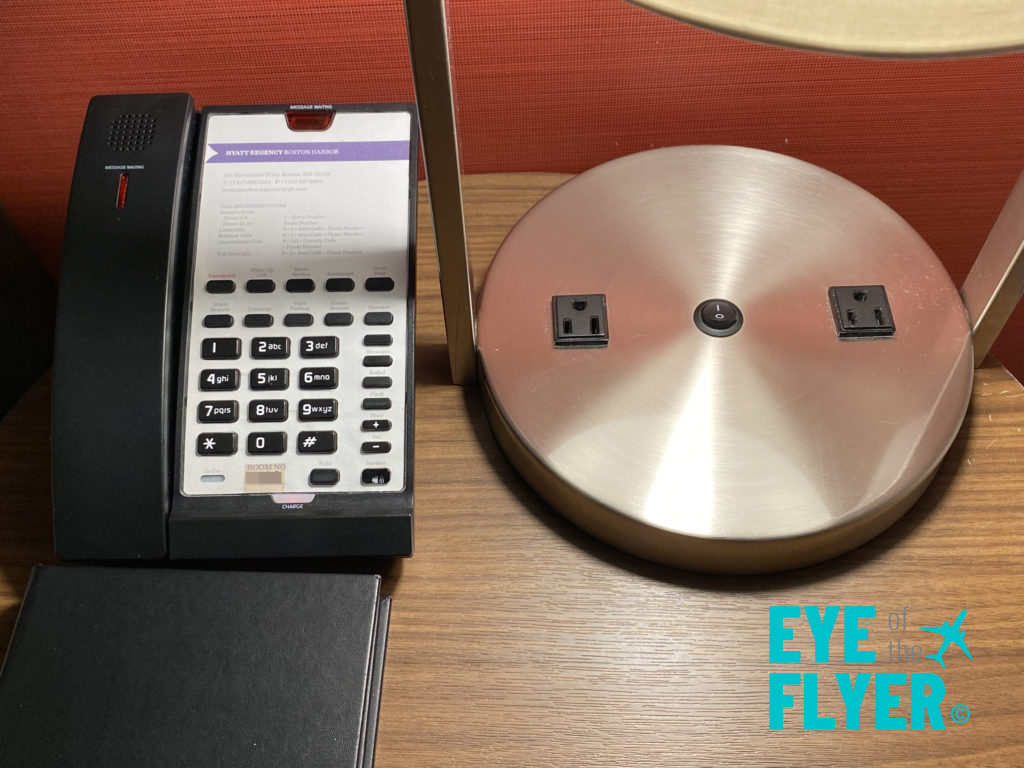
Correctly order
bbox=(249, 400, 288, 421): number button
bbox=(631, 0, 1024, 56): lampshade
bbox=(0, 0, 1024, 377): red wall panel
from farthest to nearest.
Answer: bbox=(0, 0, 1024, 377): red wall panel
bbox=(249, 400, 288, 421): number button
bbox=(631, 0, 1024, 56): lampshade

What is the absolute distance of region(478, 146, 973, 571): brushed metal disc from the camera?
44 cm

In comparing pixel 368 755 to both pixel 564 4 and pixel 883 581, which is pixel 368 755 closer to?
pixel 883 581

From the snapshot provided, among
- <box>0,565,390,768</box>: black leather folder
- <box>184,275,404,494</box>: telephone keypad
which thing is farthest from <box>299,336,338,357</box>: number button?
<box>0,565,390,768</box>: black leather folder

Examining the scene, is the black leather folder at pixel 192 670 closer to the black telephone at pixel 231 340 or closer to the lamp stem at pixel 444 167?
the black telephone at pixel 231 340

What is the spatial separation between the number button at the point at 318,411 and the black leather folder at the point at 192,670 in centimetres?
7

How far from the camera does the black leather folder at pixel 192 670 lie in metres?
0.39

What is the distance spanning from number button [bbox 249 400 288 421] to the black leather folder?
2.9 inches

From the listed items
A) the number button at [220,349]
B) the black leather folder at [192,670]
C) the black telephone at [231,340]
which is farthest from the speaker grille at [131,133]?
the black leather folder at [192,670]

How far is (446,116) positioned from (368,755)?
272mm

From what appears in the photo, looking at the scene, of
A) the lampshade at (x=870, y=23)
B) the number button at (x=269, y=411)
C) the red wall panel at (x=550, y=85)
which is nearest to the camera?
the lampshade at (x=870, y=23)

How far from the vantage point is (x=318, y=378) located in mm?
455

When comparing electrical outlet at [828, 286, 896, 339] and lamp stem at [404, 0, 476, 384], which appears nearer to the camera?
lamp stem at [404, 0, 476, 384]

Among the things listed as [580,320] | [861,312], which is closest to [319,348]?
[580,320]

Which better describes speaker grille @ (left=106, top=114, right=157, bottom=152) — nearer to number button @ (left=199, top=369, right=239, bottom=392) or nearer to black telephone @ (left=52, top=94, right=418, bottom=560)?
black telephone @ (left=52, top=94, right=418, bottom=560)
